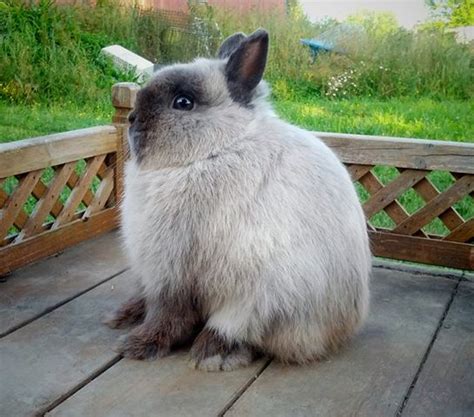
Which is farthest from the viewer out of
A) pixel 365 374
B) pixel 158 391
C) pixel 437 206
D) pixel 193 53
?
pixel 193 53

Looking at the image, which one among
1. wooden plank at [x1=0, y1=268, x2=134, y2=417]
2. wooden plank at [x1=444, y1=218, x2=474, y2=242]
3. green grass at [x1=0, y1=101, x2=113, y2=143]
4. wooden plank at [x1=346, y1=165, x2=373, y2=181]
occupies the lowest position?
wooden plank at [x1=0, y1=268, x2=134, y2=417]

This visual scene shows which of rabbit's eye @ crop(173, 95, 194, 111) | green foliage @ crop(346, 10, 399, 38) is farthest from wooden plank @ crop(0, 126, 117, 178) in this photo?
green foliage @ crop(346, 10, 399, 38)

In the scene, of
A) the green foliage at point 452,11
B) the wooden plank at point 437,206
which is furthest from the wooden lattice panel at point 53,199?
the green foliage at point 452,11

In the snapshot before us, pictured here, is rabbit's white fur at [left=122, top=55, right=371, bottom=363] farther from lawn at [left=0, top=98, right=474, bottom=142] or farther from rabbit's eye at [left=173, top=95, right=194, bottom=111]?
lawn at [left=0, top=98, right=474, bottom=142]

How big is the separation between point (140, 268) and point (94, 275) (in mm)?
574

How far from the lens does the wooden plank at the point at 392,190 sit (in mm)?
2361

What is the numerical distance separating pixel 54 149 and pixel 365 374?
1319mm

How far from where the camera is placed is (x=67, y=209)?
250cm

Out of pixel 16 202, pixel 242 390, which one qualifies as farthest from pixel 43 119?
pixel 242 390

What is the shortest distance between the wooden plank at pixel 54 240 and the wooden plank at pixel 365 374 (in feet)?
3.30

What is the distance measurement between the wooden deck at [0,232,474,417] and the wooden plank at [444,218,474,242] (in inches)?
8.4

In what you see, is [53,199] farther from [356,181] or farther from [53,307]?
[356,181]

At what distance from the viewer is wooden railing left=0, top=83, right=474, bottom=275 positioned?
7.42 ft

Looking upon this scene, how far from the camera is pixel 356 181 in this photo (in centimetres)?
251
